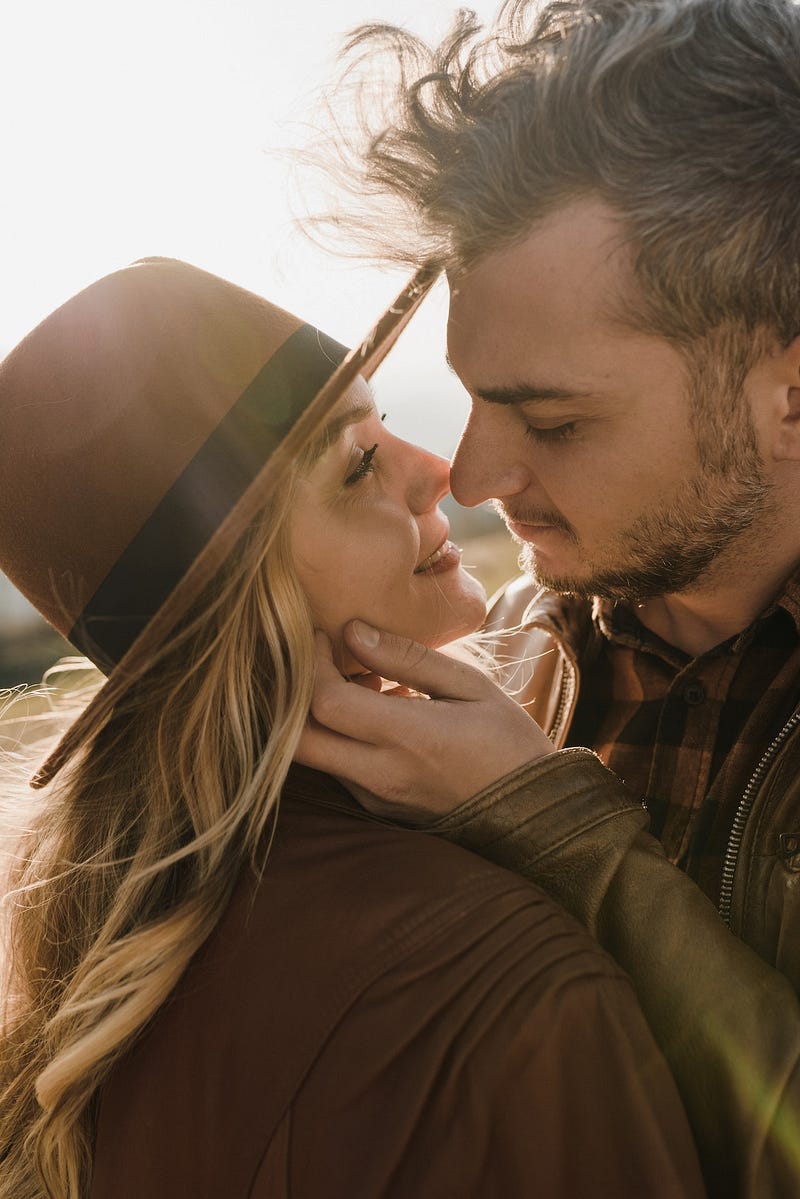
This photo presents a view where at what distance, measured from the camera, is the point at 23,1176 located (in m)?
2.00

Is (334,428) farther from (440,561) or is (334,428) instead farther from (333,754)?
(333,754)

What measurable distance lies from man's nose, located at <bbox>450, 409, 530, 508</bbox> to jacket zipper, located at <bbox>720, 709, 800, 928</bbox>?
0.78 meters

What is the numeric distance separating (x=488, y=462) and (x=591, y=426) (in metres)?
0.27

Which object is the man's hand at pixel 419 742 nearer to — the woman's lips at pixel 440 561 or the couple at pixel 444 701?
the couple at pixel 444 701

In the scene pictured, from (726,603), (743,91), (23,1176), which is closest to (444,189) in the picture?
(743,91)

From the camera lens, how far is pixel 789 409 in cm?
199

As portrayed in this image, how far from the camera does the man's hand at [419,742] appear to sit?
5.92ft

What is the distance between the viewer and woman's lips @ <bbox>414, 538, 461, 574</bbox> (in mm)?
2234

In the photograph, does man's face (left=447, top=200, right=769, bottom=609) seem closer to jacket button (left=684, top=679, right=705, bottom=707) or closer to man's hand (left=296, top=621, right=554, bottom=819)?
jacket button (left=684, top=679, right=705, bottom=707)

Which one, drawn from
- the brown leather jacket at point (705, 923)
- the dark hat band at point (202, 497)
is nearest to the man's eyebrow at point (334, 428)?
the dark hat band at point (202, 497)

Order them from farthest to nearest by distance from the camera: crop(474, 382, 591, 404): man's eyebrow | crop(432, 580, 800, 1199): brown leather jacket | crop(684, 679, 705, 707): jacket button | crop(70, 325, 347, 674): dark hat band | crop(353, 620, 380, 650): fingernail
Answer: crop(684, 679, 705, 707): jacket button → crop(353, 620, 380, 650): fingernail → crop(474, 382, 591, 404): man's eyebrow → crop(70, 325, 347, 674): dark hat band → crop(432, 580, 800, 1199): brown leather jacket

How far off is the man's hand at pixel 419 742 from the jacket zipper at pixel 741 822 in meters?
0.41

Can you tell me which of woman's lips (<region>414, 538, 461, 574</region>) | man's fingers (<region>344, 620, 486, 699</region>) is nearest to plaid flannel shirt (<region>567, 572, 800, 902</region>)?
woman's lips (<region>414, 538, 461, 574</region>)

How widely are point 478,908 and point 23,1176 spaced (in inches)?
50.6
